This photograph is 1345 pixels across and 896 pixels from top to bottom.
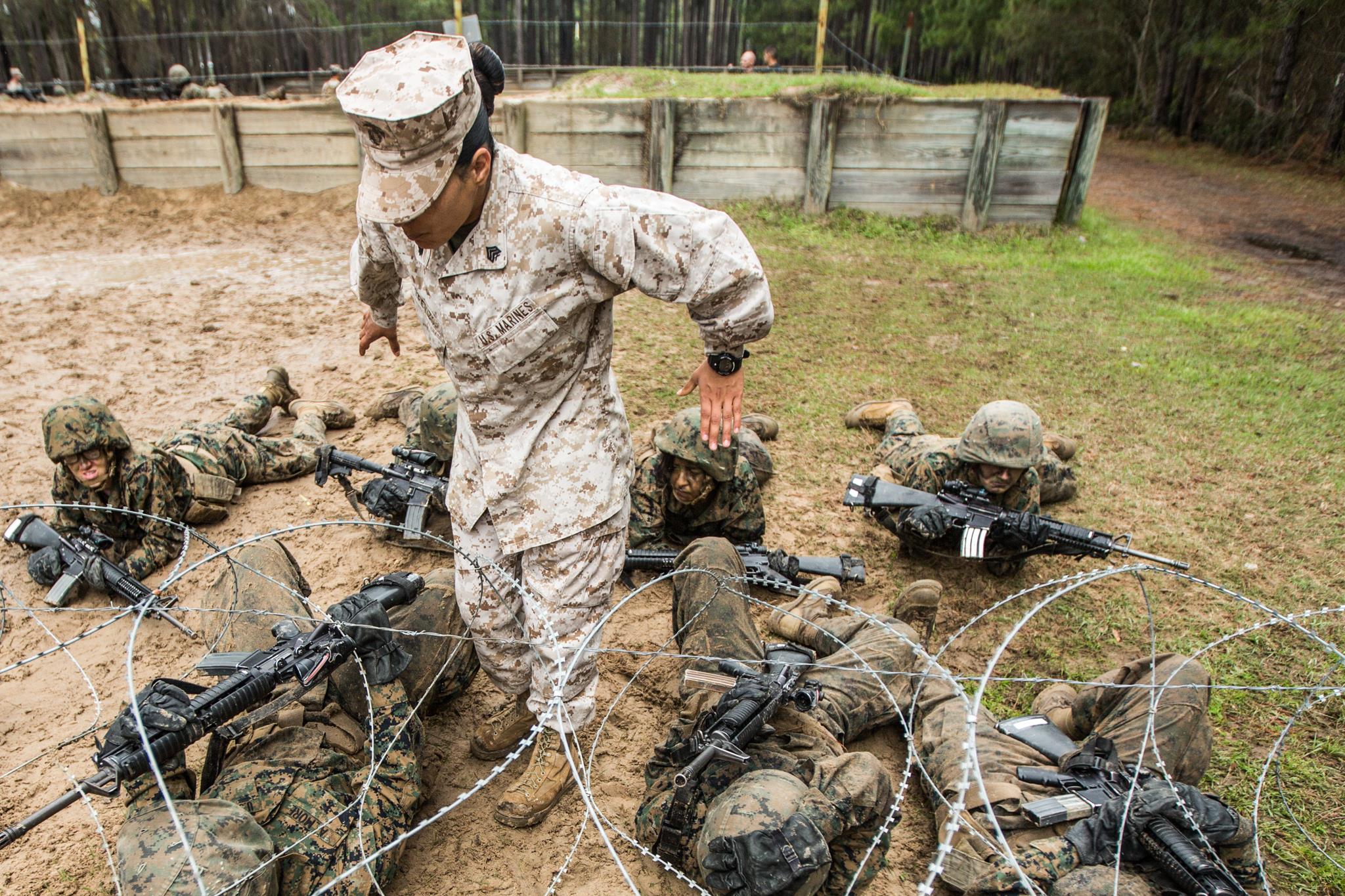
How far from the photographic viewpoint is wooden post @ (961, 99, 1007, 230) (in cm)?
1048

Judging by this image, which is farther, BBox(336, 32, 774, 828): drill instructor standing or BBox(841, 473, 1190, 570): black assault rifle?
BBox(841, 473, 1190, 570): black assault rifle

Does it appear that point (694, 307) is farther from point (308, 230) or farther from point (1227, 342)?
point (308, 230)

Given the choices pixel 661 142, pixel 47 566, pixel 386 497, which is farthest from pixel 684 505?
pixel 661 142

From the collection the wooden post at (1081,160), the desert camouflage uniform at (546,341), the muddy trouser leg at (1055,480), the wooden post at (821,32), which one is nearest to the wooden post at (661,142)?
the wooden post at (821,32)

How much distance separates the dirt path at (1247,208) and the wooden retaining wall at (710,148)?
2619mm

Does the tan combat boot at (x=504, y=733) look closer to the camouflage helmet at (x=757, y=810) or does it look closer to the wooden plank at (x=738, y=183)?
the camouflage helmet at (x=757, y=810)

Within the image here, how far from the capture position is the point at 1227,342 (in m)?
7.91

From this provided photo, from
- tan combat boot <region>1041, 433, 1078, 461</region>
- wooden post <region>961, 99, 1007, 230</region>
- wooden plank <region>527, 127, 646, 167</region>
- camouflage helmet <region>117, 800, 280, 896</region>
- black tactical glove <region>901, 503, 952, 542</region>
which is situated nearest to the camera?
camouflage helmet <region>117, 800, 280, 896</region>

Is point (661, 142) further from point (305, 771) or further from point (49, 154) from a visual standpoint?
point (305, 771)

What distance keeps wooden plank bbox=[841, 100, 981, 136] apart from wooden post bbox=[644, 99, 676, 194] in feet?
7.40

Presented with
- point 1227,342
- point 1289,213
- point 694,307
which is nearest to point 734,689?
point 694,307

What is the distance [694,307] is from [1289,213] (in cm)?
1529

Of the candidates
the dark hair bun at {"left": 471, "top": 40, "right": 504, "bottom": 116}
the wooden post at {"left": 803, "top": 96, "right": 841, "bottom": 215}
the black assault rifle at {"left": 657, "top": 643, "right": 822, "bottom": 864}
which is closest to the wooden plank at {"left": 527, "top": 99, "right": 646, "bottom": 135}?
the wooden post at {"left": 803, "top": 96, "right": 841, "bottom": 215}

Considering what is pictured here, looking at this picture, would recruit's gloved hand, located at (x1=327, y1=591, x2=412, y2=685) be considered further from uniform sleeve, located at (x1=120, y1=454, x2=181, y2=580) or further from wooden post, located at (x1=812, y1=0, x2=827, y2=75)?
wooden post, located at (x1=812, y1=0, x2=827, y2=75)
